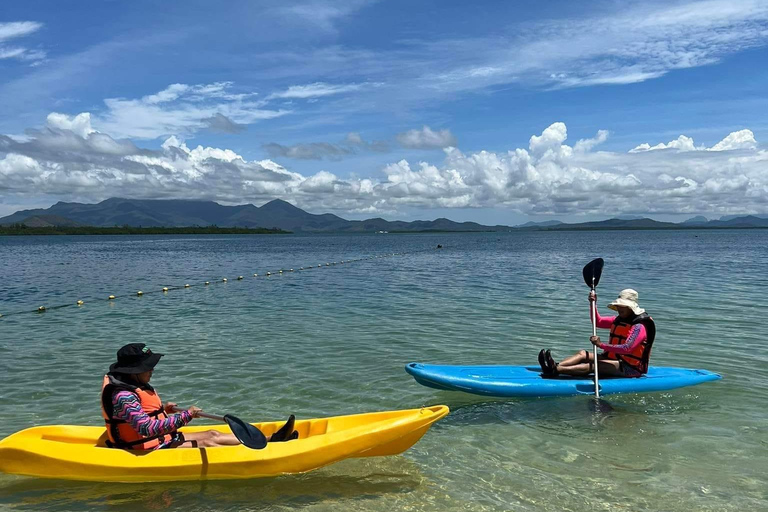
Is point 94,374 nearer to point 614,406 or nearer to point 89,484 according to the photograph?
point 89,484

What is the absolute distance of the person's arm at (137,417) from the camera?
6.34m

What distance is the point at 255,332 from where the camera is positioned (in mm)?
16047

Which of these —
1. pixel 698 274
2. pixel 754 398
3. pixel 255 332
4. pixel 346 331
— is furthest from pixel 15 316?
pixel 698 274

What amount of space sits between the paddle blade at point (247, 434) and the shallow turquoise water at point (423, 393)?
0.57 m

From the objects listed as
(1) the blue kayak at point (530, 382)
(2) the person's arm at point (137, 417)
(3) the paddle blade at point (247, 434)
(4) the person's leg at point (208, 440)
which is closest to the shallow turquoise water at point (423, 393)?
(1) the blue kayak at point (530, 382)

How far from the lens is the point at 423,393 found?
1021cm

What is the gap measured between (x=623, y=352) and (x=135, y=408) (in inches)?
294

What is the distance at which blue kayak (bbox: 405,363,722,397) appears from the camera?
30.5 ft

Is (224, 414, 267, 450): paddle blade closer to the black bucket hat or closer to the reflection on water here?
the reflection on water

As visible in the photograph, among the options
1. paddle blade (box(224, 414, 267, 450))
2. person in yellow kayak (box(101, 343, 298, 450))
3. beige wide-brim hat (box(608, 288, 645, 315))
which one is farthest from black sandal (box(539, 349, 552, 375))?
person in yellow kayak (box(101, 343, 298, 450))

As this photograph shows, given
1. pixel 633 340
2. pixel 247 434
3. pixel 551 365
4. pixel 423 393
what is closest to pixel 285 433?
pixel 247 434

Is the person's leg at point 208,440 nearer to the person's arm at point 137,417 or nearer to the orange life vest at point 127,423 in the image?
the orange life vest at point 127,423

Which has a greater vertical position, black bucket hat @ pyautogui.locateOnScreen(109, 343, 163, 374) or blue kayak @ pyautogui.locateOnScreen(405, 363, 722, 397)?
black bucket hat @ pyautogui.locateOnScreen(109, 343, 163, 374)

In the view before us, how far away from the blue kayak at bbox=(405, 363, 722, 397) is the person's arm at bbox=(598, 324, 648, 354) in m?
0.48
